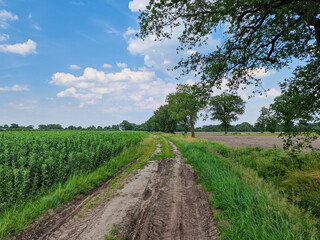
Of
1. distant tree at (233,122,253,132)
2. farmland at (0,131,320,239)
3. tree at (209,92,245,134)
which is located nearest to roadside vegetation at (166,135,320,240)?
farmland at (0,131,320,239)

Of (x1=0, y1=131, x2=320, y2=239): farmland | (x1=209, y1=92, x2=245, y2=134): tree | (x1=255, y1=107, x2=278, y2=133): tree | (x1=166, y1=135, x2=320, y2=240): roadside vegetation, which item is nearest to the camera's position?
(x1=166, y1=135, x2=320, y2=240): roadside vegetation

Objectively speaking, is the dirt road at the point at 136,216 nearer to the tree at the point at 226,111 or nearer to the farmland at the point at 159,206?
the farmland at the point at 159,206

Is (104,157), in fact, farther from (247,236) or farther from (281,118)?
(281,118)

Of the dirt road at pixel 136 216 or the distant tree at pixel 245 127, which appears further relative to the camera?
the distant tree at pixel 245 127

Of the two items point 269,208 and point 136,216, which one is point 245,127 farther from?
point 136,216

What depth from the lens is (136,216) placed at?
3.90 metres

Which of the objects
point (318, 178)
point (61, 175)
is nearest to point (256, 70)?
point (318, 178)

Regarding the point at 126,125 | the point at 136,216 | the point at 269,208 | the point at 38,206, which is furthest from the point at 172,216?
the point at 126,125

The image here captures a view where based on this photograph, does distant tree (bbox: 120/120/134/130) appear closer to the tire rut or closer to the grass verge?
the grass verge

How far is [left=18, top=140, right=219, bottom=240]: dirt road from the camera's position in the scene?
3.30 m

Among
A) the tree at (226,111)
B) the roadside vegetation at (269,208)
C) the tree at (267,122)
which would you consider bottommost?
the roadside vegetation at (269,208)

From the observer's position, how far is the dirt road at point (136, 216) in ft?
10.8

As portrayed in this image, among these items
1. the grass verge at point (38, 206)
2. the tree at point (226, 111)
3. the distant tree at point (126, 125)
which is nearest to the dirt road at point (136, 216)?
the grass verge at point (38, 206)

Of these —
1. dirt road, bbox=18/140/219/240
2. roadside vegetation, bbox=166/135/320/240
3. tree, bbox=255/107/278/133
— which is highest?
tree, bbox=255/107/278/133
